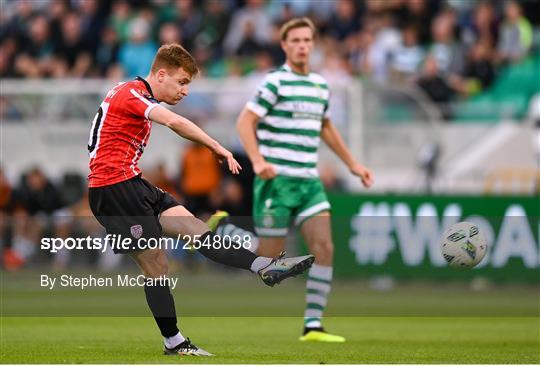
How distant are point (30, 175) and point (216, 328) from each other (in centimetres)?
946

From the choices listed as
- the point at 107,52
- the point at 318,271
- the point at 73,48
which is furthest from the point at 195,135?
the point at 73,48

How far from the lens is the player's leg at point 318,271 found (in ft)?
40.1

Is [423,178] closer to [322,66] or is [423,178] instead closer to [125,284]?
[322,66]

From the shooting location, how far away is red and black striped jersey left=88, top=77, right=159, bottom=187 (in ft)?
32.8

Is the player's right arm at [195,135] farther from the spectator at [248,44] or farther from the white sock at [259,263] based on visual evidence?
the spectator at [248,44]

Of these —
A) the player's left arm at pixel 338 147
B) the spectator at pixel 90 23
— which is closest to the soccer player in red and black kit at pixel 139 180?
the player's left arm at pixel 338 147

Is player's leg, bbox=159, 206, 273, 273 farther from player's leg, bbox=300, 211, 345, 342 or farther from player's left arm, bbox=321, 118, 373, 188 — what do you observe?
player's left arm, bbox=321, 118, 373, 188

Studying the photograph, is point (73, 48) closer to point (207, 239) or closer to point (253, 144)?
point (253, 144)

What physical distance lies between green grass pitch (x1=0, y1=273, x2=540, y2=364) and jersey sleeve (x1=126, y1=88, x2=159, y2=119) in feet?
6.01

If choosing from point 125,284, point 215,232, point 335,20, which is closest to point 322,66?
point 335,20

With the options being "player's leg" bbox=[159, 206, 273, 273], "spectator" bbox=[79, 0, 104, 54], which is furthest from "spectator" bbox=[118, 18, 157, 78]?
"player's leg" bbox=[159, 206, 273, 273]

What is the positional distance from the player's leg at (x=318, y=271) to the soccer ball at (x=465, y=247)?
52.7 inches

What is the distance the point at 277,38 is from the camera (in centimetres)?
2348

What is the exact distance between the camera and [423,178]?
2112 cm
